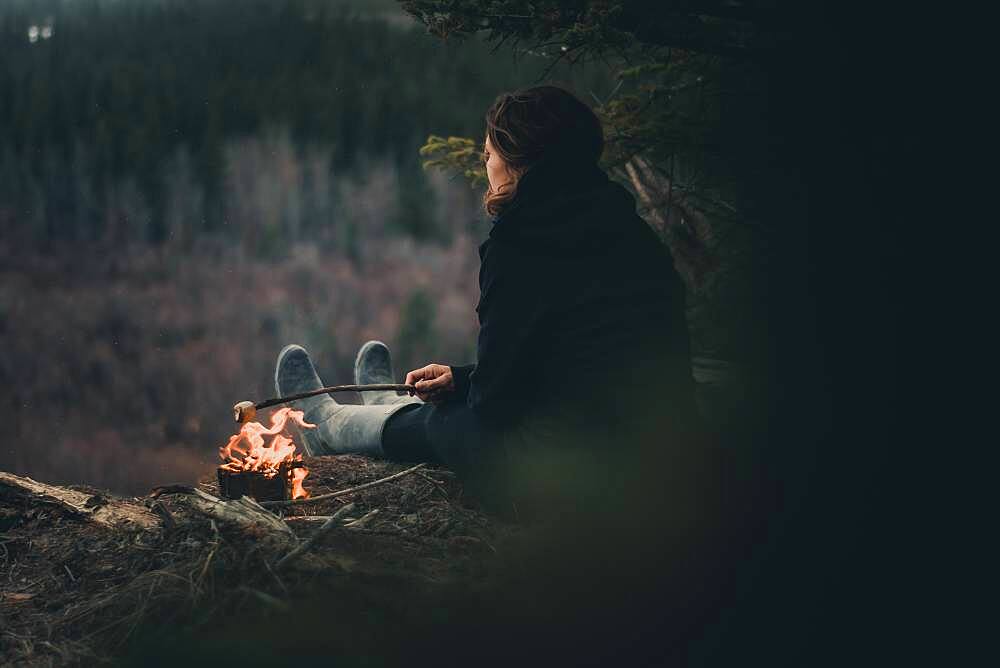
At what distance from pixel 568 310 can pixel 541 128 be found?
71 centimetres

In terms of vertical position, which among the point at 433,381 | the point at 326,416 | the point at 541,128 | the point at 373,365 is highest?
the point at 541,128

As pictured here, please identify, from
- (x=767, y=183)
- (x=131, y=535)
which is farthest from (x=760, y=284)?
(x=131, y=535)

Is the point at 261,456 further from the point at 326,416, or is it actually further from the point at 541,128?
the point at 541,128

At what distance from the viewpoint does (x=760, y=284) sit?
5016 mm

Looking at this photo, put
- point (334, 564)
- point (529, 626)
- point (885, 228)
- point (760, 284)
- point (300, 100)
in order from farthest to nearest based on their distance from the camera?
point (300, 100), point (760, 284), point (885, 228), point (334, 564), point (529, 626)

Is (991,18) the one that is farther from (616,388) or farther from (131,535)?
(131,535)

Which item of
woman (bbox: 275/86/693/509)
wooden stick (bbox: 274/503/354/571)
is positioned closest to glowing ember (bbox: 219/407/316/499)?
wooden stick (bbox: 274/503/354/571)

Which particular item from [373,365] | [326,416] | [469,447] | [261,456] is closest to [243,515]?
[261,456]

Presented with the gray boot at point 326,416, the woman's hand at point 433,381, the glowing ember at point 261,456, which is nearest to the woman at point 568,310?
the woman's hand at point 433,381

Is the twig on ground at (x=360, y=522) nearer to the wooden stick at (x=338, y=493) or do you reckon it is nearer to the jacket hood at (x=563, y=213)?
the wooden stick at (x=338, y=493)

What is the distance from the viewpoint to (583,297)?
288cm

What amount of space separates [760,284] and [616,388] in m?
2.54

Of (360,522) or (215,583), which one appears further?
(360,522)

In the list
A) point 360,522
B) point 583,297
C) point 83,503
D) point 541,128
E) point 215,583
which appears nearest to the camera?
point 215,583
